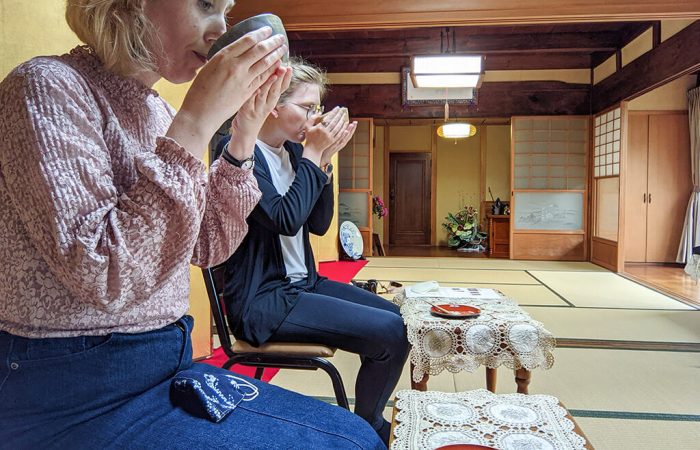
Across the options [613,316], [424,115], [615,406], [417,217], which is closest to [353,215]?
[424,115]

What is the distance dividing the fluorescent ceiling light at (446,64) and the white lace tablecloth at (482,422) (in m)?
3.88

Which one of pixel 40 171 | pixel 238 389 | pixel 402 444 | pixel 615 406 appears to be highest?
pixel 40 171

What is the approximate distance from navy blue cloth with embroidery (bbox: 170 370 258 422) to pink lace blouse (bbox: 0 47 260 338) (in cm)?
11

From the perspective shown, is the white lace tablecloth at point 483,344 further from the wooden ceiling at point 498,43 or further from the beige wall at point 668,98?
the beige wall at point 668,98

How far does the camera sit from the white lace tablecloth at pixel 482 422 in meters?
1.03

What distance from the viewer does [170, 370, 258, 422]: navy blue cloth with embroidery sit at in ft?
2.27

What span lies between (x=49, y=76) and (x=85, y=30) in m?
0.14

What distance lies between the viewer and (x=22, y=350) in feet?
2.06

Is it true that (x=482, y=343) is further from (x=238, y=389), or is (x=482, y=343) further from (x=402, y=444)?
(x=238, y=389)

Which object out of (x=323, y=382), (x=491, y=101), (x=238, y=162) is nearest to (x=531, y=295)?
(x=323, y=382)

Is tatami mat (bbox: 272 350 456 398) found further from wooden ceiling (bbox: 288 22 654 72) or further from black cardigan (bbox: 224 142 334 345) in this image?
wooden ceiling (bbox: 288 22 654 72)

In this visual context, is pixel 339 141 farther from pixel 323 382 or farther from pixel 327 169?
pixel 323 382

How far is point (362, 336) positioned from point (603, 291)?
4.17 meters

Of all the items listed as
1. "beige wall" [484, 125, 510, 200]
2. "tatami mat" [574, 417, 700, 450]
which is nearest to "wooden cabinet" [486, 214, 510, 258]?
"beige wall" [484, 125, 510, 200]
